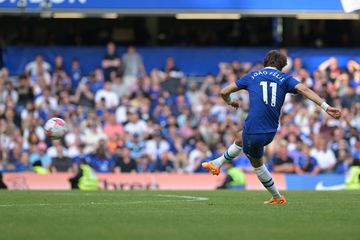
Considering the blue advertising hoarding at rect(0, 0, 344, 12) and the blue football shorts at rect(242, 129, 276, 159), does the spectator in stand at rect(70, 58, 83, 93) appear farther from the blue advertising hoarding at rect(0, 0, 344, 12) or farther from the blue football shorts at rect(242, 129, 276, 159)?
the blue football shorts at rect(242, 129, 276, 159)

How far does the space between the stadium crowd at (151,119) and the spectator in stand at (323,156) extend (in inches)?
1.1

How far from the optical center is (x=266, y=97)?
13.1m

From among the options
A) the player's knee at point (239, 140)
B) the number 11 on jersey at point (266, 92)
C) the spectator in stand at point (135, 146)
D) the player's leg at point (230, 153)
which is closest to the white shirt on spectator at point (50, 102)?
the spectator in stand at point (135, 146)

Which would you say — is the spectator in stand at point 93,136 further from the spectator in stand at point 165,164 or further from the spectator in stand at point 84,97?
the spectator in stand at point 165,164

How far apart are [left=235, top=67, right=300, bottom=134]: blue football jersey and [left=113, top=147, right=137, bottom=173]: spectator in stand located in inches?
436

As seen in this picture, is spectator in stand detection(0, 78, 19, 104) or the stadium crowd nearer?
the stadium crowd

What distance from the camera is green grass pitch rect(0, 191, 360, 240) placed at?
30.4 feet

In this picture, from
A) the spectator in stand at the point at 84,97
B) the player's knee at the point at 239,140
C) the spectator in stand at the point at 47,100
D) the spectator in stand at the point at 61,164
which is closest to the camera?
the player's knee at the point at 239,140

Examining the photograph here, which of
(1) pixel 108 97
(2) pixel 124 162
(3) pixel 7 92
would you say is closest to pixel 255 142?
(2) pixel 124 162

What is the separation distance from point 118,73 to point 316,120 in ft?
20.2

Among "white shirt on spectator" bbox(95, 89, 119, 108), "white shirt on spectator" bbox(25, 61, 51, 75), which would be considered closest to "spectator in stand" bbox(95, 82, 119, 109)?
"white shirt on spectator" bbox(95, 89, 119, 108)

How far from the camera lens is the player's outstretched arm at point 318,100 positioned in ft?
40.3

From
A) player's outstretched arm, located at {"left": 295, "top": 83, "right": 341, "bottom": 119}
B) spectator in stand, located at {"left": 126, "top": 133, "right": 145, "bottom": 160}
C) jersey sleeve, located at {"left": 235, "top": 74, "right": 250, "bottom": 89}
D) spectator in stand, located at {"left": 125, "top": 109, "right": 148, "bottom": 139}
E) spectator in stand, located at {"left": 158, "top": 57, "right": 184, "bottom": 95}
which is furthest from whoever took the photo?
spectator in stand, located at {"left": 158, "top": 57, "right": 184, "bottom": 95}

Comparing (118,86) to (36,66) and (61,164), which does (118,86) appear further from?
(61,164)
